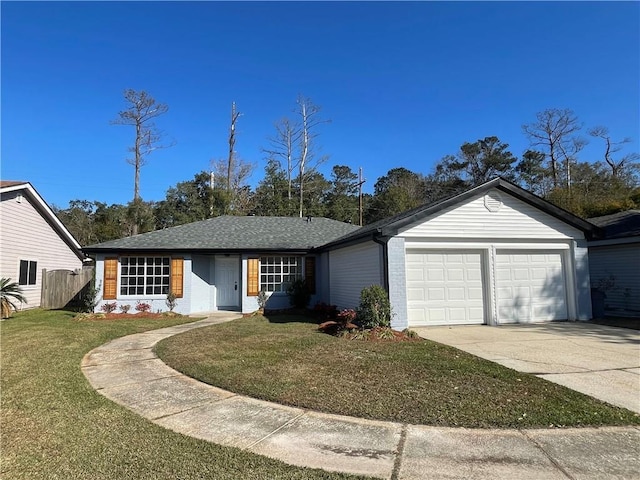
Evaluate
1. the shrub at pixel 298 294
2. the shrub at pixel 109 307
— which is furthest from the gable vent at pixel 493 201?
the shrub at pixel 109 307

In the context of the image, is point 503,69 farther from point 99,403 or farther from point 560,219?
point 99,403

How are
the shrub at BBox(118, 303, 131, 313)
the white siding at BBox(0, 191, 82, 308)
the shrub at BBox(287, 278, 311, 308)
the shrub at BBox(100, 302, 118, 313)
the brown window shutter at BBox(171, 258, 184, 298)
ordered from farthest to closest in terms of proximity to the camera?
the white siding at BBox(0, 191, 82, 308) → the shrub at BBox(287, 278, 311, 308) → the brown window shutter at BBox(171, 258, 184, 298) → the shrub at BBox(118, 303, 131, 313) → the shrub at BBox(100, 302, 118, 313)

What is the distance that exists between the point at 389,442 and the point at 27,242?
64.5ft

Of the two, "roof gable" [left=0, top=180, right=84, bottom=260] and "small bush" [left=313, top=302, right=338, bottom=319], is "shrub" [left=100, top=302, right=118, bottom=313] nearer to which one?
"roof gable" [left=0, top=180, right=84, bottom=260]

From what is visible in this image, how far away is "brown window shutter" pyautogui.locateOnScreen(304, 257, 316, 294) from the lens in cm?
1549

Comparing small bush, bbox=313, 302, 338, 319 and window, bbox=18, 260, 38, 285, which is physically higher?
window, bbox=18, 260, 38, 285

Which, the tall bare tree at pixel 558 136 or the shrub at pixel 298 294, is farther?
the tall bare tree at pixel 558 136

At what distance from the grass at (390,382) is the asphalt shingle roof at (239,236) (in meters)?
6.98

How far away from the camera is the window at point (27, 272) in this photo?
53.9ft

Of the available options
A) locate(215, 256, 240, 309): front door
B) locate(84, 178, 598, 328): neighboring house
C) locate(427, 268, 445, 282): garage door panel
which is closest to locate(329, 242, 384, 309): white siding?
locate(84, 178, 598, 328): neighboring house

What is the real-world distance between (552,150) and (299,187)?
77.6 ft

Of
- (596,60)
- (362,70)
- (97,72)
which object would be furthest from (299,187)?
(596,60)

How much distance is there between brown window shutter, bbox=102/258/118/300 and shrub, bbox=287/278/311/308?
22.3 ft

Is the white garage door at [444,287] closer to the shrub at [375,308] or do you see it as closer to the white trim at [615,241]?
the shrub at [375,308]
